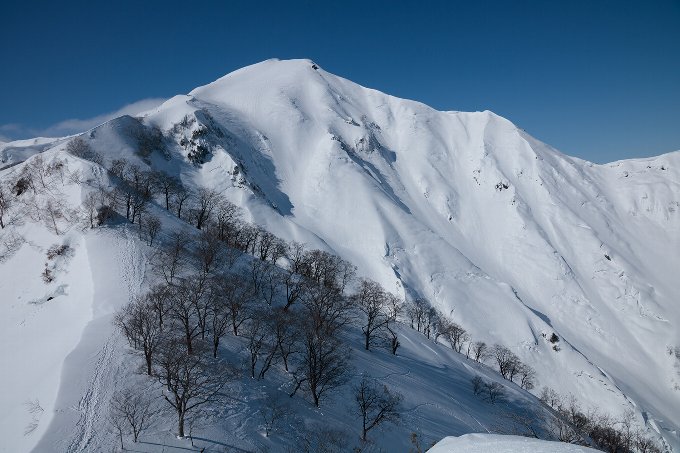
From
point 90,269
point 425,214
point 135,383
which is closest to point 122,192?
point 90,269

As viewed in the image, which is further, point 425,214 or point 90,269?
point 425,214

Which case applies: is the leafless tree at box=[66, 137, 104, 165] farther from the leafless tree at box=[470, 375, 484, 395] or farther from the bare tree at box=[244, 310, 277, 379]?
the leafless tree at box=[470, 375, 484, 395]

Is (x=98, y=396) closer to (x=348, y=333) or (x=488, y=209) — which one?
(x=348, y=333)

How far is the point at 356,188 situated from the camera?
12188 cm

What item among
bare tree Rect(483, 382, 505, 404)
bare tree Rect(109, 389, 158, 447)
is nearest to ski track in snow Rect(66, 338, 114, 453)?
bare tree Rect(109, 389, 158, 447)

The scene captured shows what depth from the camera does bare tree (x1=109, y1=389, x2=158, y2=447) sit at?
19391 millimetres

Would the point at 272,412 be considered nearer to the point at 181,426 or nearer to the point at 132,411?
the point at 181,426

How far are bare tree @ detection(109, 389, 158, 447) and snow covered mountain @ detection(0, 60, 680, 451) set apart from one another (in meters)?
10.0

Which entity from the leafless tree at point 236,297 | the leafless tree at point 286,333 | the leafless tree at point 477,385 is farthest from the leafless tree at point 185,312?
the leafless tree at point 477,385

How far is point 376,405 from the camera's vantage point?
29.5m

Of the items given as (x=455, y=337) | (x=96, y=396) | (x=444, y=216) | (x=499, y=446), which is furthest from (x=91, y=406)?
(x=444, y=216)

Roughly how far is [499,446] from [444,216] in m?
140

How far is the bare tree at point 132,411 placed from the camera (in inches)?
763

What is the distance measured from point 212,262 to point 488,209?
13175 centimetres
